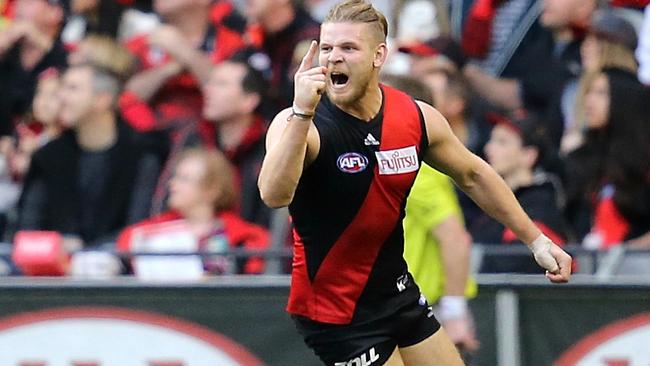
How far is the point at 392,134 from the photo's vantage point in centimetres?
589

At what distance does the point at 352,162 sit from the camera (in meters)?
5.73

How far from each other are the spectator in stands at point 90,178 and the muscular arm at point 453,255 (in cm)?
267

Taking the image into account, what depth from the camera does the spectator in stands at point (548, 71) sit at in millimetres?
9641

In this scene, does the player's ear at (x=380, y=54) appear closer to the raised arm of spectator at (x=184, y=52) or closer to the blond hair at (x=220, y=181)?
the blond hair at (x=220, y=181)

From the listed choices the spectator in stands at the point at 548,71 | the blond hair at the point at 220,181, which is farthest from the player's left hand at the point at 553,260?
the spectator in stands at the point at 548,71

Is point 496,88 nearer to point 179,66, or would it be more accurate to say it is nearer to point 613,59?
point 613,59

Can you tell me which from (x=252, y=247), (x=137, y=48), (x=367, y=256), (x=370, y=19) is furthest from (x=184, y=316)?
(x=137, y=48)

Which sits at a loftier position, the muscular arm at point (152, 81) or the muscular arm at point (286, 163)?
the muscular arm at point (286, 163)

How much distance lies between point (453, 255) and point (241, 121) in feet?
8.55

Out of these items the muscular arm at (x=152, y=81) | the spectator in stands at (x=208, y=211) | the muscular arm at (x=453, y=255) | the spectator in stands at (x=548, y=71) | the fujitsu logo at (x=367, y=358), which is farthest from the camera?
the muscular arm at (x=152, y=81)

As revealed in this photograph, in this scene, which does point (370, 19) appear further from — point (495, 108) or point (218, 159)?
point (495, 108)

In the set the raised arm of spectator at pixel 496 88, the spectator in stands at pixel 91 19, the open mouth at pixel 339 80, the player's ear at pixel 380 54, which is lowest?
the raised arm of spectator at pixel 496 88

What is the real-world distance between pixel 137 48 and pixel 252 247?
8.87ft

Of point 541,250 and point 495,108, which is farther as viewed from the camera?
point 495,108
